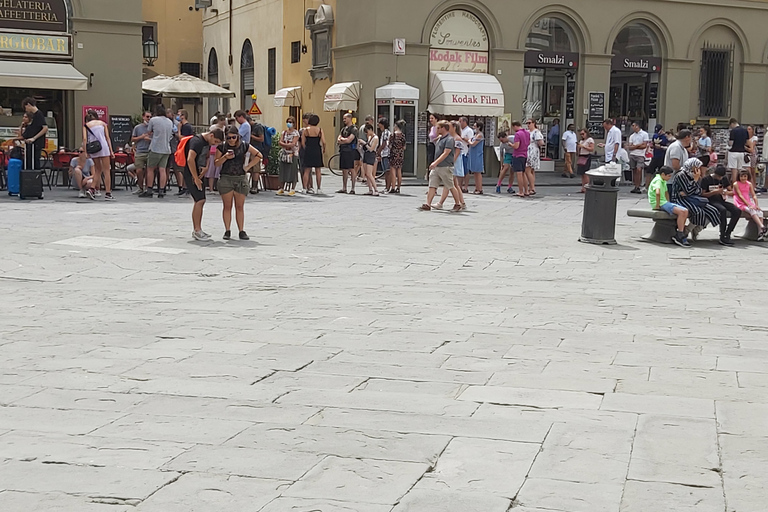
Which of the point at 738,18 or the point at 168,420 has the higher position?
the point at 738,18

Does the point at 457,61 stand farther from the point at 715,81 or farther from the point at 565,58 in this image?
the point at 715,81

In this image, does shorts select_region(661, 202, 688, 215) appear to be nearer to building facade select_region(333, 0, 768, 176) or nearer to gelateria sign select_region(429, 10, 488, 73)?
building facade select_region(333, 0, 768, 176)

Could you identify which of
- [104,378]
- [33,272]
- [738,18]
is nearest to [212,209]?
[33,272]

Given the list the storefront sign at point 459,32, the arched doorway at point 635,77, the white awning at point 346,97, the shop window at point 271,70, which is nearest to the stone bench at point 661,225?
the white awning at point 346,97

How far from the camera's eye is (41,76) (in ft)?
74.5

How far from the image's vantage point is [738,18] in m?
32.4

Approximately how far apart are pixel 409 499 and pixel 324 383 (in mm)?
2042

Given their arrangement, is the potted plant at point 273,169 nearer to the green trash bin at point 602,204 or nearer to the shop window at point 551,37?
the green trash bin at point 602,204

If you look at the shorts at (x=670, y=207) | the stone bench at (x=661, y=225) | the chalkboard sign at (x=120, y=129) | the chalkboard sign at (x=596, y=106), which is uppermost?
the chalkboard sign at (x=596, y=106)

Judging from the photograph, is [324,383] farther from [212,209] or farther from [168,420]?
[212,209]

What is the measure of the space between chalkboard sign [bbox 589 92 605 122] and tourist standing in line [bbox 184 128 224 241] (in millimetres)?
19701

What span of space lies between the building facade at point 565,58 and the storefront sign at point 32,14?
27.2 ft

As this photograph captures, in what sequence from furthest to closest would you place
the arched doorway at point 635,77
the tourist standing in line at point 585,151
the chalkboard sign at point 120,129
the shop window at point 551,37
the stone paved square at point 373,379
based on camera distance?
the arched doorway at point 635,77
the shop window at point 551,37
the chalkboard sign at point 120,129
the tourist standing in line at point 585,151
the stone paved square at point 373,379

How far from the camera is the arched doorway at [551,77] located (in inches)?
1179
